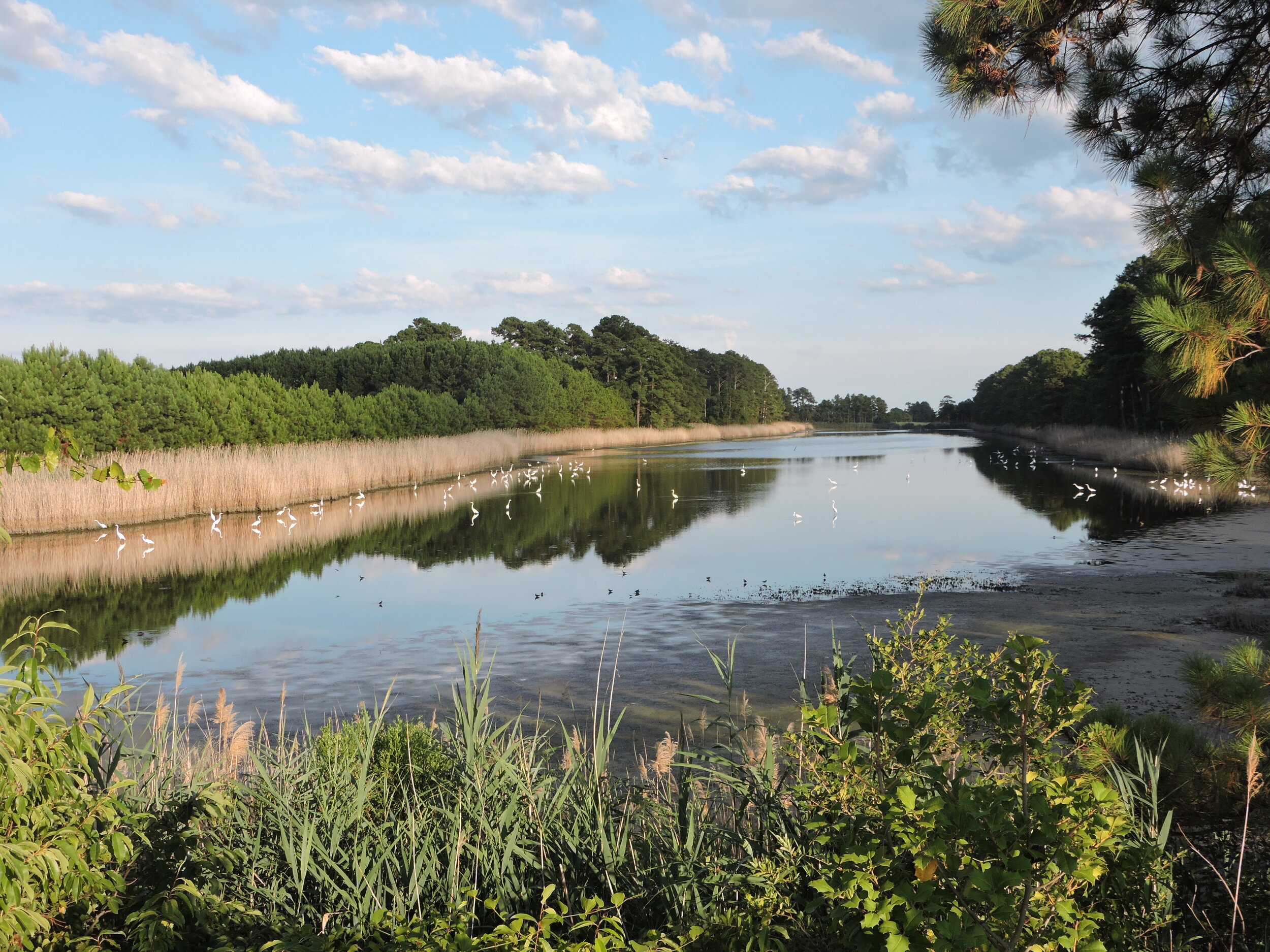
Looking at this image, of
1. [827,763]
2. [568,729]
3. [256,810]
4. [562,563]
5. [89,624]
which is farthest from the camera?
[562,563]

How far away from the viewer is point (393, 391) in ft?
147

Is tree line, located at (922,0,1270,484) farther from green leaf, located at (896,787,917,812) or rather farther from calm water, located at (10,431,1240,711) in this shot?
calm water, located at (10,431,1240,711)

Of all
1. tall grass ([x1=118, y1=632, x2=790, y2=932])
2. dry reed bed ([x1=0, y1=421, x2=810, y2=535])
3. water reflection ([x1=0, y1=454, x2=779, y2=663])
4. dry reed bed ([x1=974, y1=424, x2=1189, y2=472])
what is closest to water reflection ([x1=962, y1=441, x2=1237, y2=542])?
dry reed bed ([x1=974, y1=424, x2=1189, y2=472])

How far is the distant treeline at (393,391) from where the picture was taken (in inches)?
944

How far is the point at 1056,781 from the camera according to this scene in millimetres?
2396

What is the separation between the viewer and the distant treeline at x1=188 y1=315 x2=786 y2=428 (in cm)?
6619

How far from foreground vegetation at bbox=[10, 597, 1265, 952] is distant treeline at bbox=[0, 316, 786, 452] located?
1.69 metres

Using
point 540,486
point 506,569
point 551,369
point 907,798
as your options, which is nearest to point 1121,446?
point 540,486

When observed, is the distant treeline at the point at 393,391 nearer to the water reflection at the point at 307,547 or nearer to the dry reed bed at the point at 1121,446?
the water reflection at the point at 307,547

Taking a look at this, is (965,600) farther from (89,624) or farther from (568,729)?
(89,624)

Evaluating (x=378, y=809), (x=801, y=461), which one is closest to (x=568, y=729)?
(x=378, y=809)

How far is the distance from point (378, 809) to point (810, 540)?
16812mm


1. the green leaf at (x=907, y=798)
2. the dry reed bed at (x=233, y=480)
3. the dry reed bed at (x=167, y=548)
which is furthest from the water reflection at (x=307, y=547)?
the green leaf at (x=907, y=798)

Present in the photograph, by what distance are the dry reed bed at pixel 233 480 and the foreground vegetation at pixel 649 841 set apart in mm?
13468
